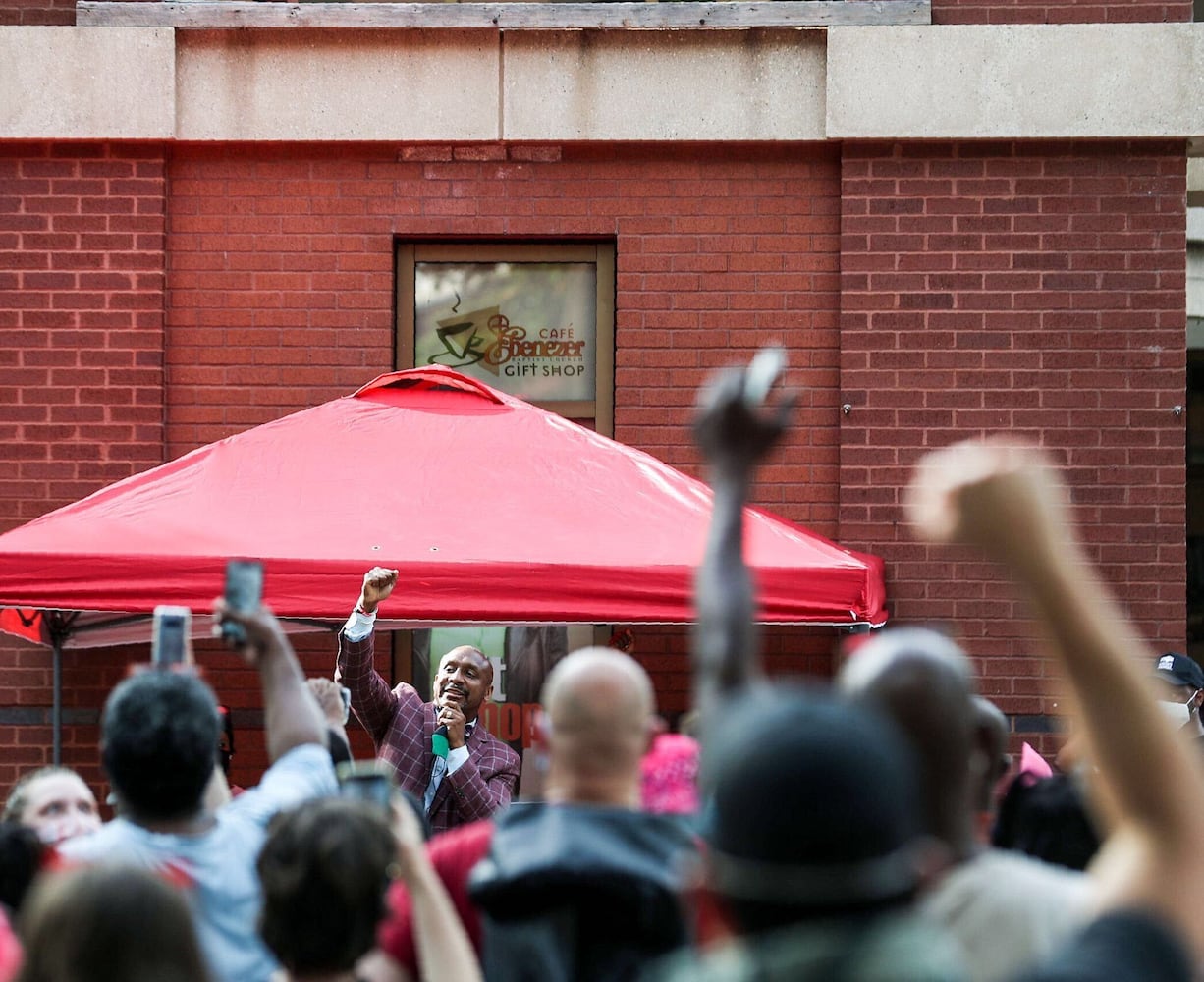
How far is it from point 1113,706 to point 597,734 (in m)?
1.23

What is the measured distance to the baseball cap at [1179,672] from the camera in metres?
7.38

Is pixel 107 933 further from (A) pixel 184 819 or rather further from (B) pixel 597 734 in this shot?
(A) pixel 184 819

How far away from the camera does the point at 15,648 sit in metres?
8.11

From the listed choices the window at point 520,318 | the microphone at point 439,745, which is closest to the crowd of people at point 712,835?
the microphone at point 439,745

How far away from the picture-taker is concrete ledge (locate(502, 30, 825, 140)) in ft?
27.0

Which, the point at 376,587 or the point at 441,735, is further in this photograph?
the point at 441,735

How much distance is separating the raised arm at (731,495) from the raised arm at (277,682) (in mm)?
1370

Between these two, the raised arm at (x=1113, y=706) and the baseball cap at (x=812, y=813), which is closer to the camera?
the baseball cap at (x=812, y=813)

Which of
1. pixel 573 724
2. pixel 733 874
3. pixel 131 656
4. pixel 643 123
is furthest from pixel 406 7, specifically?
pixel 733 874

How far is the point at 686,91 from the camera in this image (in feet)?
27.0

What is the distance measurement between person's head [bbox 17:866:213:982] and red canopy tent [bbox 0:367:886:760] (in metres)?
3.88

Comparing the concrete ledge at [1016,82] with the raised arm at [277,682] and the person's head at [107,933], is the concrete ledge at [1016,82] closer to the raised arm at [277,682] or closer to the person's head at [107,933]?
the raised arm at [277,682]

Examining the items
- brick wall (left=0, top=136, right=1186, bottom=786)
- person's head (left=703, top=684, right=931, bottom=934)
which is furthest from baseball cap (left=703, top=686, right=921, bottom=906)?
brick wall (left=0, top=136, right=1186, bottom=786)

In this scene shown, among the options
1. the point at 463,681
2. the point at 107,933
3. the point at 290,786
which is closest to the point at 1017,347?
the point at 463,681
